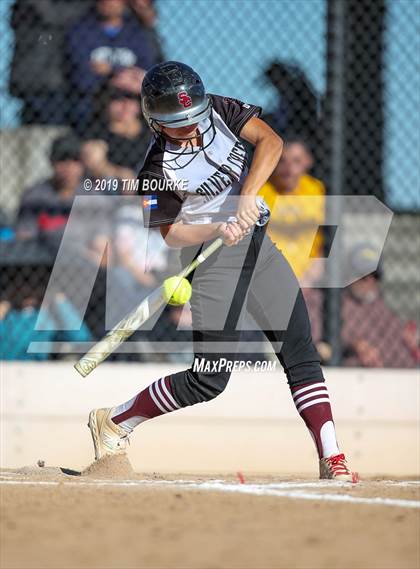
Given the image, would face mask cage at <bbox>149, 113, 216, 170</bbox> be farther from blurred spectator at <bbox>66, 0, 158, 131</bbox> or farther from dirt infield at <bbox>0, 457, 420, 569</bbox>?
blurred spectator at <bbox>66, 0, 158, 131</bbox>

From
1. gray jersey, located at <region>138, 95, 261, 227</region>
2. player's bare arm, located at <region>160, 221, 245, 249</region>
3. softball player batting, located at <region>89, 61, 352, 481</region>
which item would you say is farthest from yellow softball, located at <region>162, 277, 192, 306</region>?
gray jersey, located at <region>138, 95, 261, 227</region>

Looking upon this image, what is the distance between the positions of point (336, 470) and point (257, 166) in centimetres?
172

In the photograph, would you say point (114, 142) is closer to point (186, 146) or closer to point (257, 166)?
point (186, 146)

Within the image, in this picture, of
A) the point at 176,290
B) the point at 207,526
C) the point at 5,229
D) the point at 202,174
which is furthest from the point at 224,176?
the point at 5,229

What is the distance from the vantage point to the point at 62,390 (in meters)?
8.15

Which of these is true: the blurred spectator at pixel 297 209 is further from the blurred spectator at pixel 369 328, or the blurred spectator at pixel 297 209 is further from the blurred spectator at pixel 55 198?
the blurred spectator at pixel 55 198

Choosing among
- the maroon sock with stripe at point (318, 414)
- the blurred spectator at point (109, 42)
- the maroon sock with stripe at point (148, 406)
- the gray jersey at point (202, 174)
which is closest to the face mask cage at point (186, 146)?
the gray jersey at point (202, 174)

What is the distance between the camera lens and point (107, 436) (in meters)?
6.33

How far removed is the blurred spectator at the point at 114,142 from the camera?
341 inches

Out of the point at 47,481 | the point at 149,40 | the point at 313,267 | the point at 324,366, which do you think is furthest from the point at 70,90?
the point at 47,481

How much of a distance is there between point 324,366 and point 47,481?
3066mm

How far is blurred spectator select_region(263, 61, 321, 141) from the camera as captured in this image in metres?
8.35

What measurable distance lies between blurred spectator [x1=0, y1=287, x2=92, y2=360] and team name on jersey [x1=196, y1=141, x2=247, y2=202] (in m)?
2.58

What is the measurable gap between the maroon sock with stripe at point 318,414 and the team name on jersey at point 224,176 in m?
1.20
